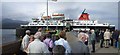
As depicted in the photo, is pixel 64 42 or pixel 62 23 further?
pixel 62 23

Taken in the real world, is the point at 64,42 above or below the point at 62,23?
above

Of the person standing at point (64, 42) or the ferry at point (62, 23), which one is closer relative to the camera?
the person standing at point (64, 42)

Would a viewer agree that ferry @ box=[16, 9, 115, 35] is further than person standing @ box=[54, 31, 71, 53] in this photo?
Yes

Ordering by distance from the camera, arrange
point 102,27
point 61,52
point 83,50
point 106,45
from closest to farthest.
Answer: point 61,52 < point 83,50 < point 106,45 < point 102,27

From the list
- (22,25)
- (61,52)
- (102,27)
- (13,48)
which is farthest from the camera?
(22,25)

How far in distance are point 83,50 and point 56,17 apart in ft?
186

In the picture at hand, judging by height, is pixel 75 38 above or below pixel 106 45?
above

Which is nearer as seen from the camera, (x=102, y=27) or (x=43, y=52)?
(x=43, y=52)

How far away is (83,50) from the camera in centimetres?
766

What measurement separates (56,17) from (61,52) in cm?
5835

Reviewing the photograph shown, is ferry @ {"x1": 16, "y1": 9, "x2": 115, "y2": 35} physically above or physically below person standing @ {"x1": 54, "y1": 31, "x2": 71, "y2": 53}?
below

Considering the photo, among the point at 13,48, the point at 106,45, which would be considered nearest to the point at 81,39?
the point at 13,48

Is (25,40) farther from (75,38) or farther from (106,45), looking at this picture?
(106,45)

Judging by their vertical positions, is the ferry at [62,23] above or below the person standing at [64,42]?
below
